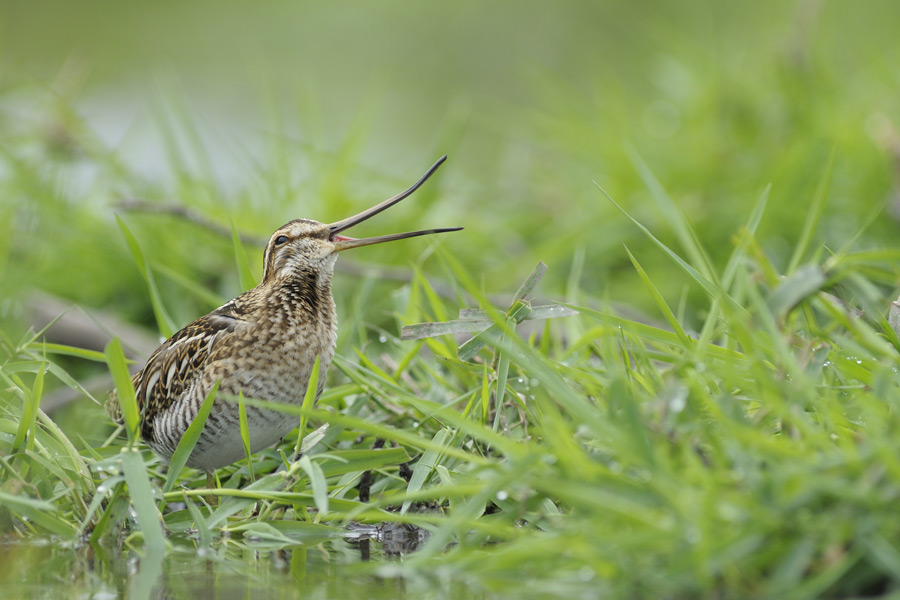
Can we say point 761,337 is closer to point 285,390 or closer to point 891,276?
point 891,276

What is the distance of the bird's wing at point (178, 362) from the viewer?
3623 millimetres

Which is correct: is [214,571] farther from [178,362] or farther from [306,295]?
[306,295]

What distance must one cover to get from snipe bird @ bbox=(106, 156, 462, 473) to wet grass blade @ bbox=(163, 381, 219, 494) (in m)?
0.16

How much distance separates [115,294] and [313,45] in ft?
37.2

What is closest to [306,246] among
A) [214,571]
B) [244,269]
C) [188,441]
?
[244,269]

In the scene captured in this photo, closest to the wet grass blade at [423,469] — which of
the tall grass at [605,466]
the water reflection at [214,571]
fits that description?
the tall grass at [605,466]

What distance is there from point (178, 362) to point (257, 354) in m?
0.36

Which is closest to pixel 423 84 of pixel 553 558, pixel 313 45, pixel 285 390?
pixel 313 45

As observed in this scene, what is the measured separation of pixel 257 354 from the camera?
352cm

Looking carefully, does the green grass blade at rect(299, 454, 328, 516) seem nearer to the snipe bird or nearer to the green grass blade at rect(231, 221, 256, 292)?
the snipe bird

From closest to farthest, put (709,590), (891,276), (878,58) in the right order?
1. (709,590)
2. (891,276)
3. (878,58)

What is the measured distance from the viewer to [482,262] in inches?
246

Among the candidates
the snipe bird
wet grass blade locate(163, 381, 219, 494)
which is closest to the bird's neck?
the snipe bird

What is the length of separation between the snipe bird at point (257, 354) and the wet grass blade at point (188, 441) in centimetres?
16
